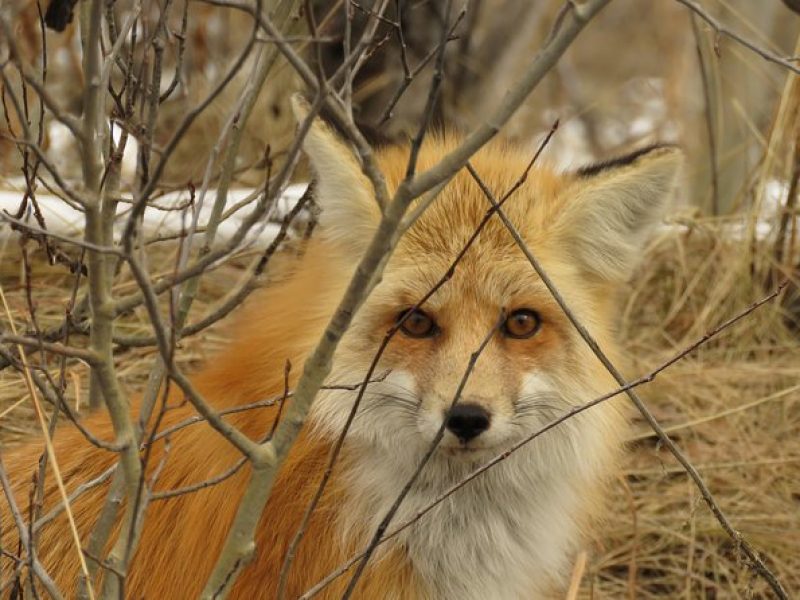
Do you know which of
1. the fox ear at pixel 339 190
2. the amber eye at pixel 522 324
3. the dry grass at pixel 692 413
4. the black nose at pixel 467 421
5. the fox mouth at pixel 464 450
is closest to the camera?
the black nose at pixel 467 421

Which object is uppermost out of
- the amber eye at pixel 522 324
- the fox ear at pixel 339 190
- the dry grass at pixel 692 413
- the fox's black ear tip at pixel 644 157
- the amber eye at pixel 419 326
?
the fox ear at pixel 339 190

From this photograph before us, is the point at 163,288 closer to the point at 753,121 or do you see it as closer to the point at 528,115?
the point at 753,121

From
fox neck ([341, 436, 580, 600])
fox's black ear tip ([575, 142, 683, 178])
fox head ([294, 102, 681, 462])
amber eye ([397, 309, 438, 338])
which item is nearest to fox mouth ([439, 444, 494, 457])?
fox head ([294, 102, 681, 462])

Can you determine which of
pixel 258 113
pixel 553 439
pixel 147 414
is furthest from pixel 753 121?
pixel 147 414

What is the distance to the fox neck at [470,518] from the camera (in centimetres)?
329

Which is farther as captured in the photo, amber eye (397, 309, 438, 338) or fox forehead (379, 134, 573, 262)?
fox forehead (379, 134, 573, 262)

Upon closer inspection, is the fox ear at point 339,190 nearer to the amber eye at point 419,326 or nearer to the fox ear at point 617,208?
the amber eye at point 419,326

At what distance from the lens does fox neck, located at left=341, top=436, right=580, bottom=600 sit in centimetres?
329

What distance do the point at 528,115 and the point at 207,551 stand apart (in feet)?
28.2

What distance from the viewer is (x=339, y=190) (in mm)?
3332

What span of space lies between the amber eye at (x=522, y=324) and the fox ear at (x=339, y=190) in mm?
503

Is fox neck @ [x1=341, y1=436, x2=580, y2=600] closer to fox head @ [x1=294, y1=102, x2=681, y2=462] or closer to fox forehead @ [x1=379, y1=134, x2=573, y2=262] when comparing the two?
fox head @ [x1=294, y1=102, x2=681, y2=462]

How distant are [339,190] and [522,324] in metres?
0.68

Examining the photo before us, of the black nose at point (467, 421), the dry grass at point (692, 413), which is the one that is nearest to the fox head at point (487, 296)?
the black nose at point (467, 421)
